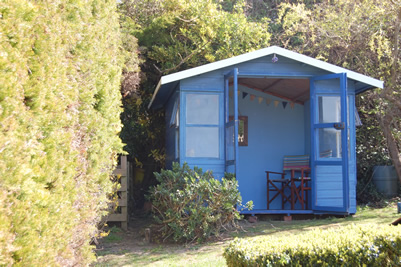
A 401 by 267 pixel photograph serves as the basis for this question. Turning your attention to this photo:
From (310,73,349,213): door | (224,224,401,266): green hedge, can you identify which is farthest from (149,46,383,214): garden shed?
(224,224,401,266): green hedge

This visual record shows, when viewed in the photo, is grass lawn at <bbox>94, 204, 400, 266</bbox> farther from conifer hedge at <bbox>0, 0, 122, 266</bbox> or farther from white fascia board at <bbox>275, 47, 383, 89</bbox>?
white fascia board at <bbox>275, 47, 383, 89</bbox>

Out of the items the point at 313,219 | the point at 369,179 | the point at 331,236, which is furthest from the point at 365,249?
the point at 369,179

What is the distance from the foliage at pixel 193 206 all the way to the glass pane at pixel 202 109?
1566 mm

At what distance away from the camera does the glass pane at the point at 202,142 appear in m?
9.01

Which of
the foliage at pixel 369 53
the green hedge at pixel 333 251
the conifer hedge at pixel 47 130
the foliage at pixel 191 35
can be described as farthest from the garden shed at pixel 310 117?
the green hedge at pixel 333 251

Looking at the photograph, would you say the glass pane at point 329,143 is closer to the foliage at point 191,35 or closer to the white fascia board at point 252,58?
the white fascia board at point 252,58

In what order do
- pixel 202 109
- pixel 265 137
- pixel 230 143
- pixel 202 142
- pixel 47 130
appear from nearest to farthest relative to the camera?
pixel 47 130 → pixel 230 143 → pixel 202 142 → pixel 202 109 → pixel 265 137

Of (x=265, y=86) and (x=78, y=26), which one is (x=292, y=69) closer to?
(x=265, y=86)

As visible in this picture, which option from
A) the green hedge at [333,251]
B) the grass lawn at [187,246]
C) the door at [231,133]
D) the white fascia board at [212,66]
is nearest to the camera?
the green hedge at [333,251]

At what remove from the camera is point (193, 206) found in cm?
741

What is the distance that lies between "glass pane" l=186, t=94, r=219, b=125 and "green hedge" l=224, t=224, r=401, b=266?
5.16m

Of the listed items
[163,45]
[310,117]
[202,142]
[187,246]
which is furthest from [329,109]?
[163,45]

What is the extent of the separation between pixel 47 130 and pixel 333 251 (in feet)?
8.10

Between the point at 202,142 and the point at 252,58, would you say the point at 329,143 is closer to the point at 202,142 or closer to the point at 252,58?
the point at 252,58
